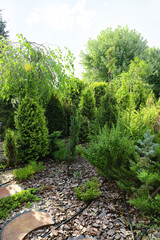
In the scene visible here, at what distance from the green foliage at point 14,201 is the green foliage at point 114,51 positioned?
1470cm

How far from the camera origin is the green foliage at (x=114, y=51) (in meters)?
16.2

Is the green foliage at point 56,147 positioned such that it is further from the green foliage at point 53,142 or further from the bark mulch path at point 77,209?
the bark mulch path at point 77,209

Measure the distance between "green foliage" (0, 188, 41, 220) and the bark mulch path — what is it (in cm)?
6

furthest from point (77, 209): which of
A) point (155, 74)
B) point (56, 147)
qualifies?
point (155, 74)

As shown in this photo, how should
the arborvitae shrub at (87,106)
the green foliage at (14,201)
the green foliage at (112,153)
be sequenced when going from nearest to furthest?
the green foliage at (14,201), the green foliage at (112,153), the arborvitae shrub at (87,106)

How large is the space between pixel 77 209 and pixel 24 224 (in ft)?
2.32

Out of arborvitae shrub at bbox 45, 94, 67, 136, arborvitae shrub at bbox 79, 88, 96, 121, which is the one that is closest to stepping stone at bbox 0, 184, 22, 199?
arborvitae shrub at bbox 45, 94, 67, 136

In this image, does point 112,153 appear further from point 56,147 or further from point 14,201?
point 56,147

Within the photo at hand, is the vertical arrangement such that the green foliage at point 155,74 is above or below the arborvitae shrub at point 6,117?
above

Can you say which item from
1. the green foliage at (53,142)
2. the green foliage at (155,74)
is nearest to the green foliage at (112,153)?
the green foliage at (53,142)

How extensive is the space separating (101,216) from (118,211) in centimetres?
25

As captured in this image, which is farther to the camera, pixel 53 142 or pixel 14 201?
pixel 53 142

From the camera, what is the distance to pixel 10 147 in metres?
3.68

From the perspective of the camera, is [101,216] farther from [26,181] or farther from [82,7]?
[82,7]
